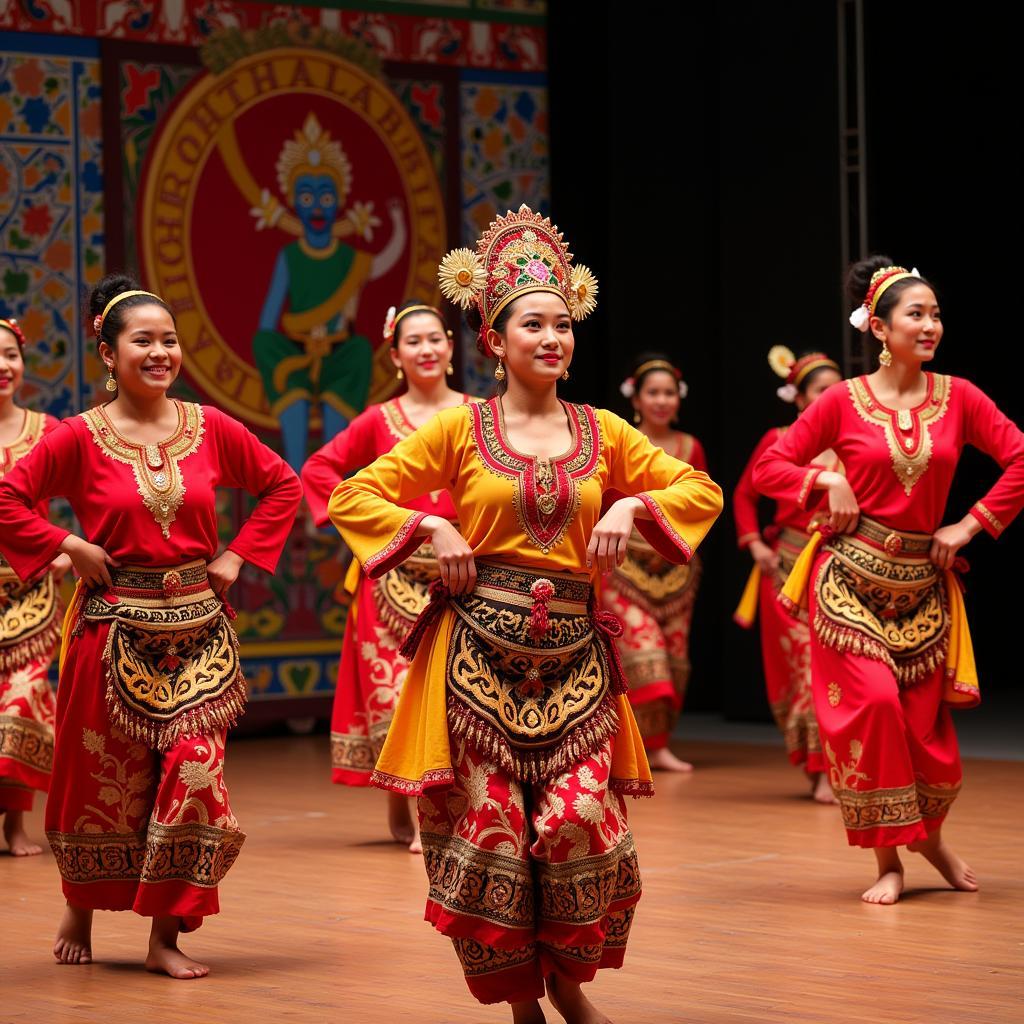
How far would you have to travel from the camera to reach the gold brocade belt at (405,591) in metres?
5.73

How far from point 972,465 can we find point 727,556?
1.39 meters

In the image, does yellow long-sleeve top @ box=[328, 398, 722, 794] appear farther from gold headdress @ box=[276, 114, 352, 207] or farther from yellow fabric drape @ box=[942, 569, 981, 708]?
gold headdress @ box=[276, 114, 352, 207]

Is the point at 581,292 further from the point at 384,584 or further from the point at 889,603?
the point at 384,584

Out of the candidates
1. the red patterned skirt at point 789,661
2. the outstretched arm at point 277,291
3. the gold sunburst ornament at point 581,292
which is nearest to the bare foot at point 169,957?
the gold sunburst ornament at point 581,292

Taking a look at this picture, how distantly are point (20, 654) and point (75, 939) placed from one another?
5.55ft

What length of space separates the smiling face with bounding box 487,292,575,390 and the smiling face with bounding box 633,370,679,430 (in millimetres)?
3941

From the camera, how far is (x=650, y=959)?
4.14 m

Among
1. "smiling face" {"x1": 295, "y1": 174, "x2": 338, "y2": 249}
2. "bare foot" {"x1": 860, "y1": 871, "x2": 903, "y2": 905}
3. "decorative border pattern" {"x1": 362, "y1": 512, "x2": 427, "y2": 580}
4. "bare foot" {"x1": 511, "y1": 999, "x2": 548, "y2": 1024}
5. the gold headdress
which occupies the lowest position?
"bare foot" {"x1": 860, "y1": 871, "x2": 903, "y2": 905}

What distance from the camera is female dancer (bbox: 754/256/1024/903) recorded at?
15.4 ft

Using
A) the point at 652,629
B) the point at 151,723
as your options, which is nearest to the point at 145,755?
the point at 151,723

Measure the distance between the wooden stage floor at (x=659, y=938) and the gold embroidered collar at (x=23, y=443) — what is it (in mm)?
1067

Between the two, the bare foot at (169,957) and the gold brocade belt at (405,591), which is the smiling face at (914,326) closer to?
the gold brocade belt at (405,591)

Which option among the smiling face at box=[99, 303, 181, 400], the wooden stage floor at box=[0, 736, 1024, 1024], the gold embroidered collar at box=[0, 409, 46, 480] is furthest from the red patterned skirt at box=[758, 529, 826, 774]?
the smiling face at box=[99, 303, 181, 400]

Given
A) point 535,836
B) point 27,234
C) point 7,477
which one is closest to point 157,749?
point 7,477
